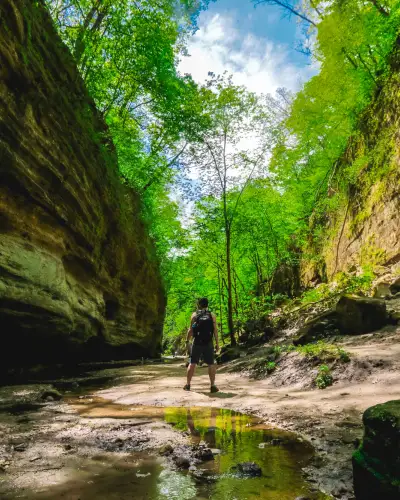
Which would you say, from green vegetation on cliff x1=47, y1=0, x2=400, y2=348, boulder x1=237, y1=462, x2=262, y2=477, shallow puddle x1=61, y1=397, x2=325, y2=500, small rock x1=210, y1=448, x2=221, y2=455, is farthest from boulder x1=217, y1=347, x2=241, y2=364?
boulder x1=237, y1=462, x2=262, y2=477

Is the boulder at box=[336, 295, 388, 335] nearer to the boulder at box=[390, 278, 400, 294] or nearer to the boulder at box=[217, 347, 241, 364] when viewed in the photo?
the boulder at box=[390, 278, 400, 294]

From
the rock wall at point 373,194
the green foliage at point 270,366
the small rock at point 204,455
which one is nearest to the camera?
the small rock at point 204,455

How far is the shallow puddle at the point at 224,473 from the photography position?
7.14 ft

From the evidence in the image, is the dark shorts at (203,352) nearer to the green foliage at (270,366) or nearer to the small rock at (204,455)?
the green foliage at (270,366)

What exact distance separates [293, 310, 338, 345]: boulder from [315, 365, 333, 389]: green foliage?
3026mm

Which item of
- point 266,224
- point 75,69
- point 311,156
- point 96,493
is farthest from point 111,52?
point 96,493

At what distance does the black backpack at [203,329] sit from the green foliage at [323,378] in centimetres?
241

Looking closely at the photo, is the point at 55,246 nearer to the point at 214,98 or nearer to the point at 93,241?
the point at 93,241

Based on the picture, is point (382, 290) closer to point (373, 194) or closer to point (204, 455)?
point (373, 194)

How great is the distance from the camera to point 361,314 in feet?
26.5

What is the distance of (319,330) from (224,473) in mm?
7568

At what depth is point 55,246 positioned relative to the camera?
9.27 metres

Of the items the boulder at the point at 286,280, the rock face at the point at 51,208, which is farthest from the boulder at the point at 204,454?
the boulder at the point at 286,280

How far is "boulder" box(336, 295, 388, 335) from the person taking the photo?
25.8ft
